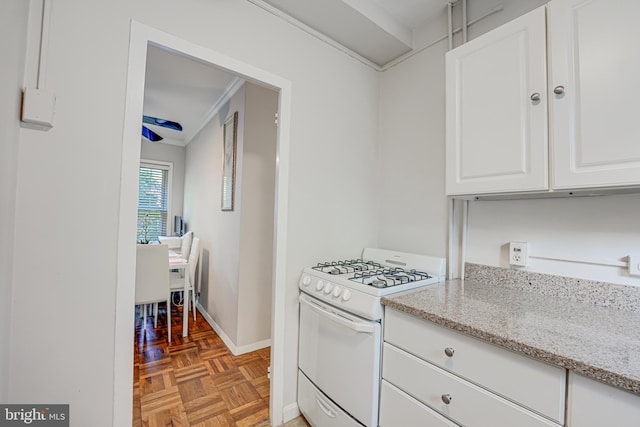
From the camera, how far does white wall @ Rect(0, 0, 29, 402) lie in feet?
2.64

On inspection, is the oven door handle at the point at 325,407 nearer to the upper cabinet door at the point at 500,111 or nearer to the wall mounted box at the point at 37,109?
the upper cabinet door at the point at 500,111

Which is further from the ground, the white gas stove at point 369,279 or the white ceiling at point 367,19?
the white ceiling at point 367,19

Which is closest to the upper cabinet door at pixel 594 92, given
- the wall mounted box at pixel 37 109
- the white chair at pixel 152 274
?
the wall mounted box at pixel 37 109

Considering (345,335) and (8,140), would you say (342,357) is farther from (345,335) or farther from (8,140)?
(8,140)

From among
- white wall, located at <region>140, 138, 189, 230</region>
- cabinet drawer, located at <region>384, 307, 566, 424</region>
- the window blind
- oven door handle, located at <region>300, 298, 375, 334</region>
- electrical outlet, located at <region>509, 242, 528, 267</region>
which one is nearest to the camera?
cabinet drawer, located at <region>384, 307, 566, 424</region>

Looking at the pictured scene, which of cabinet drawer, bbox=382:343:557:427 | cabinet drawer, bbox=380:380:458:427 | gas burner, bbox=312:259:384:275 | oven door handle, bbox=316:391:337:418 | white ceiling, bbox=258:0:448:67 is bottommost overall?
oven door handle, bbox=316:391:337:418

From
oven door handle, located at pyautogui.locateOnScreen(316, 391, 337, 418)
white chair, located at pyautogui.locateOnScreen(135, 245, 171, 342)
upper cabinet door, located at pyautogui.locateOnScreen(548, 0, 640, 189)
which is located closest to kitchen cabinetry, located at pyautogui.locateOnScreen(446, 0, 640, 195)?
upper cabinet door, located at pyautogui.locateOnScreen(548, 0, 640, 189)

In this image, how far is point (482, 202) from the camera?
1.49 meters

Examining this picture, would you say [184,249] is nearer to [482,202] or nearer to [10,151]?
[10,151]

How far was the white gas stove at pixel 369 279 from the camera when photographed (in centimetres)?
118

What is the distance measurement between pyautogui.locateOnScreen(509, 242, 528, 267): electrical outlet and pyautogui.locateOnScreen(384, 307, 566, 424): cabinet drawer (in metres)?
0.67

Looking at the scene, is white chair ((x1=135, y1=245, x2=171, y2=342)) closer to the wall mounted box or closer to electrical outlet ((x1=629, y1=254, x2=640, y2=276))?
the wall mounted box

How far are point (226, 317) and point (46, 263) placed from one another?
1808mm

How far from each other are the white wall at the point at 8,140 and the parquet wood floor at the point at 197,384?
3.21ft
